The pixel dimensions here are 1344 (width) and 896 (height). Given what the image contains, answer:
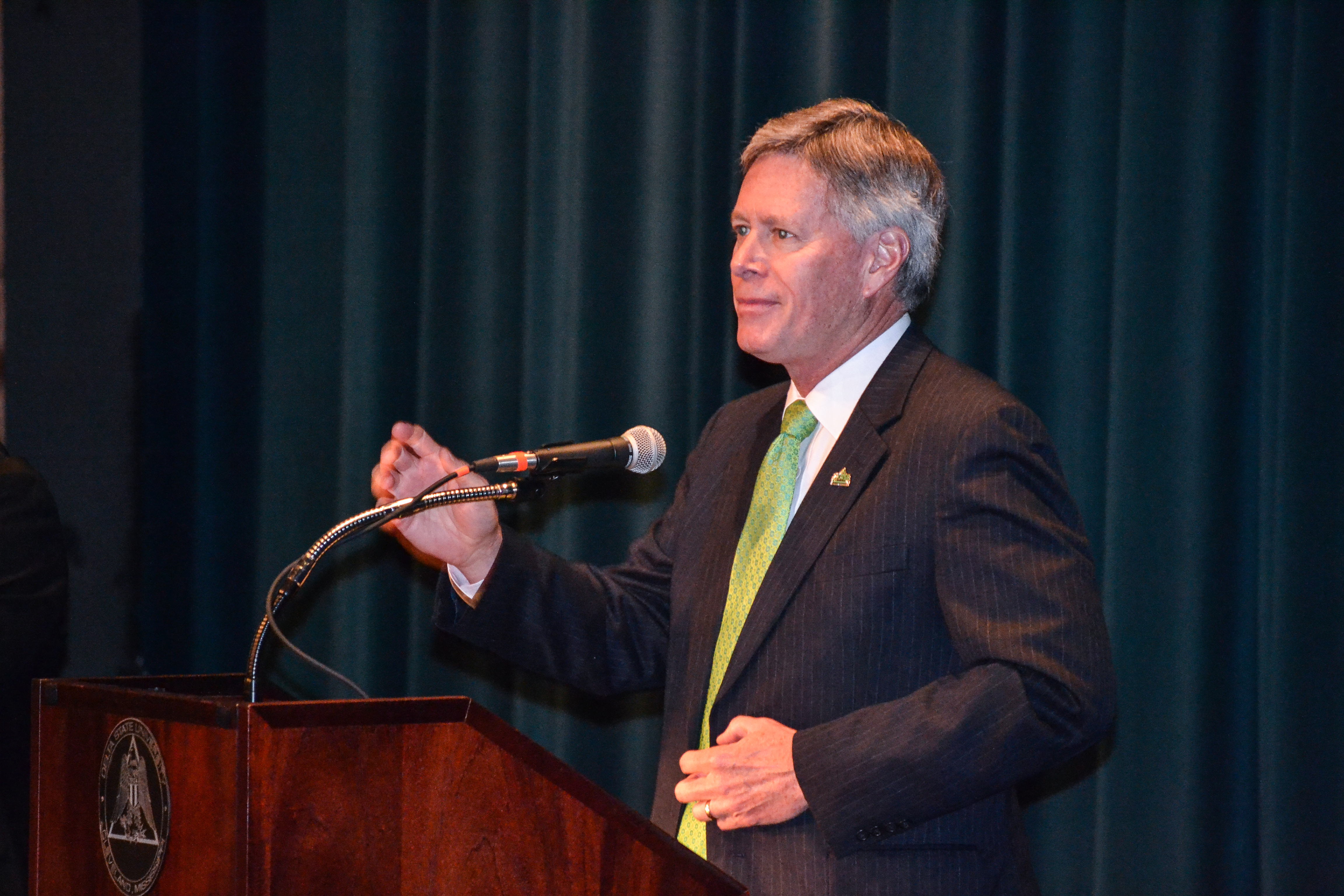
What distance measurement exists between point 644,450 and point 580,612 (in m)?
0.46

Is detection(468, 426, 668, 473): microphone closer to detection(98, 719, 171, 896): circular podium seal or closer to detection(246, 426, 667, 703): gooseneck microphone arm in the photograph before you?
detection(246, 426, 667, 703): gooseneck microphone arm

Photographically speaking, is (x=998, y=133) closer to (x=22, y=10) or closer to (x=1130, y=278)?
(x=1130, y=278)

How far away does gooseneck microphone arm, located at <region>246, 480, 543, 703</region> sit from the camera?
1.27m

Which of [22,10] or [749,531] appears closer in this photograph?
[749,531]

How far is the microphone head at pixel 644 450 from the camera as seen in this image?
57.6 inches

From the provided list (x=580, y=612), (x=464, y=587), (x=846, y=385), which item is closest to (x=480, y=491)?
(x=464, y=587)

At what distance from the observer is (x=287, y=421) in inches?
133

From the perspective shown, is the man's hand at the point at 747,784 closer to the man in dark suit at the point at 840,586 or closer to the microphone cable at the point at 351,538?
the man in dark suit at the point at 840,586

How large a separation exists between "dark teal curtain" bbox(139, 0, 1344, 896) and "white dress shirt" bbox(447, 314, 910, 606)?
2.42ft

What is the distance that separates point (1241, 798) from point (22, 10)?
138 inches

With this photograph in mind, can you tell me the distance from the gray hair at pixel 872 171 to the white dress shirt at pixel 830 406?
0.10 meters

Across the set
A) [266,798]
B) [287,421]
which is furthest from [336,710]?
[287,421]

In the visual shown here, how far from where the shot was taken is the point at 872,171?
1.82m

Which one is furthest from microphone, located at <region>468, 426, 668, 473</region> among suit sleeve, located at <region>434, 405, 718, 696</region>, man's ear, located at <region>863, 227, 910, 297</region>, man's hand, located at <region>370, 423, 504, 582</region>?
man's ear, located at <region>863, 227, 910, 297</region>
